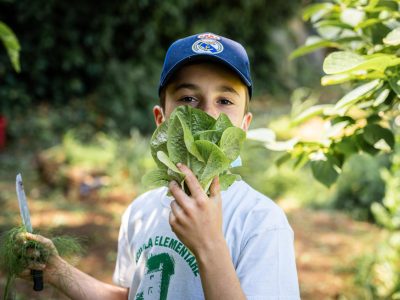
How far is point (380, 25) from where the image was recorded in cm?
161

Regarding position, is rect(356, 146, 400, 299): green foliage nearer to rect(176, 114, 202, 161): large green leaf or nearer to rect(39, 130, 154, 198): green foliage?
rect(176, 114, 202, 161): large green leaf

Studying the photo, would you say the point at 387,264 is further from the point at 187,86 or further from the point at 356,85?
the point at 187,86

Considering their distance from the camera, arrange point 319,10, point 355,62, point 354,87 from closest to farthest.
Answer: point 355,62
point 354,87
point 319,10

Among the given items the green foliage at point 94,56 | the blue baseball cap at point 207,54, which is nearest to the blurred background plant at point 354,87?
the blue baseball cap at point 207,54

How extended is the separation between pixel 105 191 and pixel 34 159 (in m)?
1.97

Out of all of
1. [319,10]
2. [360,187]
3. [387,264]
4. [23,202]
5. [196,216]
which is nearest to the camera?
Answer: [196,216]

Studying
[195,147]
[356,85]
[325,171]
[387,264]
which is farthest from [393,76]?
[387,264]

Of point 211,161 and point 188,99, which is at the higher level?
point 188,99

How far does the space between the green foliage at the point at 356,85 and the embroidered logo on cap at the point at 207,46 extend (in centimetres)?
32

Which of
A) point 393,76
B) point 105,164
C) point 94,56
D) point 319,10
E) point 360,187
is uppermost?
point 94,56

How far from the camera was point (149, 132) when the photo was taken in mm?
8891

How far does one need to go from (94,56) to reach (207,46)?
7833mm

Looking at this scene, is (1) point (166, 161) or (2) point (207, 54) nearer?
(1) point (166, 161)

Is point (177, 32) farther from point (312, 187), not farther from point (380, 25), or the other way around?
point (380, 25)
